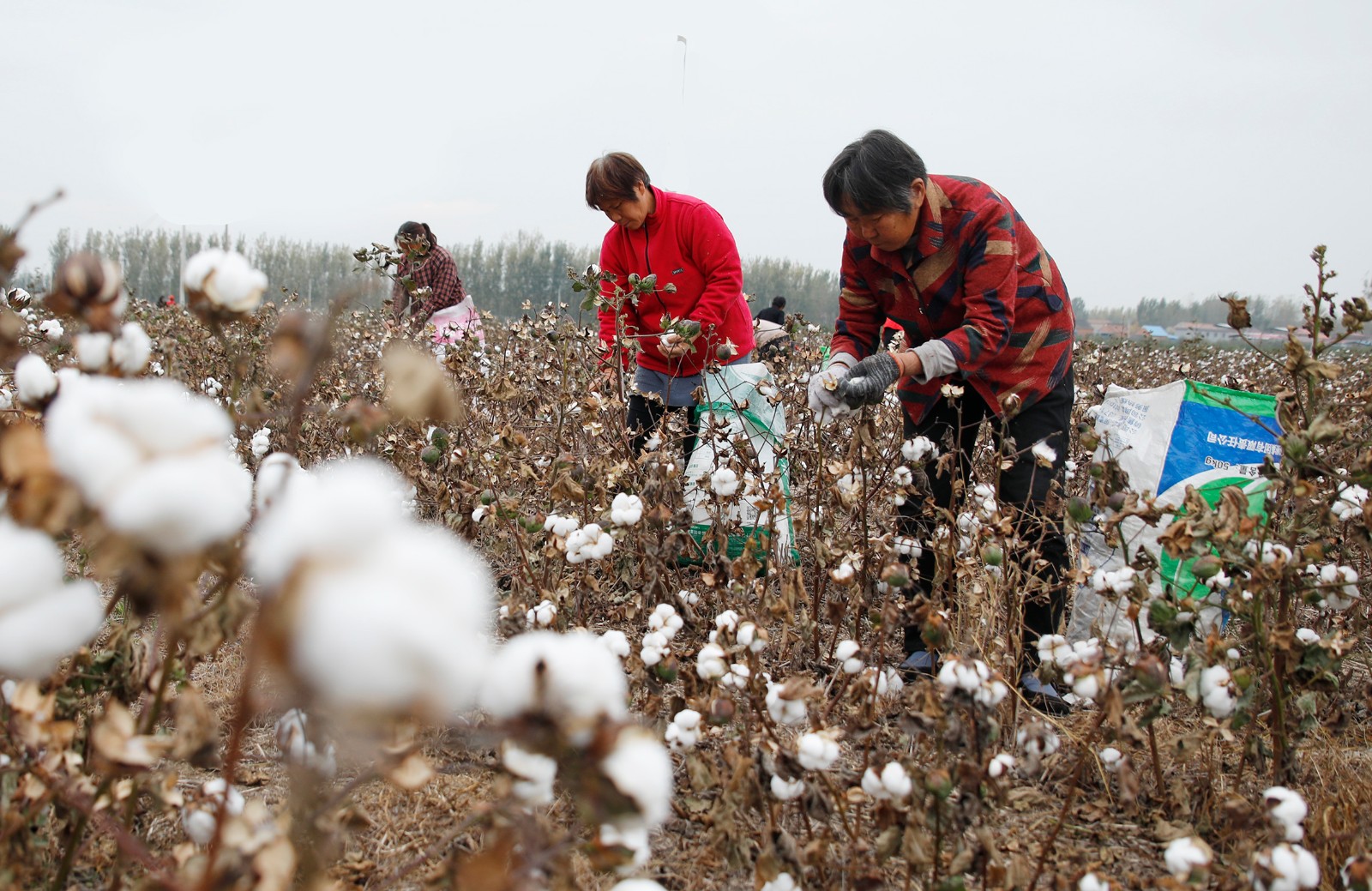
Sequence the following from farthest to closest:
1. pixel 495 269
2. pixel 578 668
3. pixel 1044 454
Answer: pixel 495 269, pixel 1044 454, pixel 578 668

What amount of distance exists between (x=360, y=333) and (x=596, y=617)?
143 inches

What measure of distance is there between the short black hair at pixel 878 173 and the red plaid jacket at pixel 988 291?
0.10m

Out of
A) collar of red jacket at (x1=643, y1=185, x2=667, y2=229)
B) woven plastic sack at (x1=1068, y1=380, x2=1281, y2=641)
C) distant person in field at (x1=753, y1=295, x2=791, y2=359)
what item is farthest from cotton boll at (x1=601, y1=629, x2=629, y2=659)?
distant person in field at (x1=753, y1=295, x2=791, y2=359)

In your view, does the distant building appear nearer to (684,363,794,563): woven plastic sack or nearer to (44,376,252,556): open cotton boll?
(684,363,794,563): woven plastic sack

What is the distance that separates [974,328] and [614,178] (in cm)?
145

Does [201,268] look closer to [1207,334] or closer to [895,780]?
[895,780]

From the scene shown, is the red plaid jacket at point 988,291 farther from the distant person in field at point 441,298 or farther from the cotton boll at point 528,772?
the distant person in field at point 441,298

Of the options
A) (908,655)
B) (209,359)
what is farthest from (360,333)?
(908,655)

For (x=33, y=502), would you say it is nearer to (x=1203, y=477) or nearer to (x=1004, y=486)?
(x=1004, y=486)

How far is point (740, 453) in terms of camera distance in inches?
96.2

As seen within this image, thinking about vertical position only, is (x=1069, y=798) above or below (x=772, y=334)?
above

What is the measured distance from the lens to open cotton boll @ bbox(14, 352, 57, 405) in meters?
0.82

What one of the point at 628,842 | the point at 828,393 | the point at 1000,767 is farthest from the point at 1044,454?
the point at 628,842

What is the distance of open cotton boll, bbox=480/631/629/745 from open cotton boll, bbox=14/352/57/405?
2.03ft
